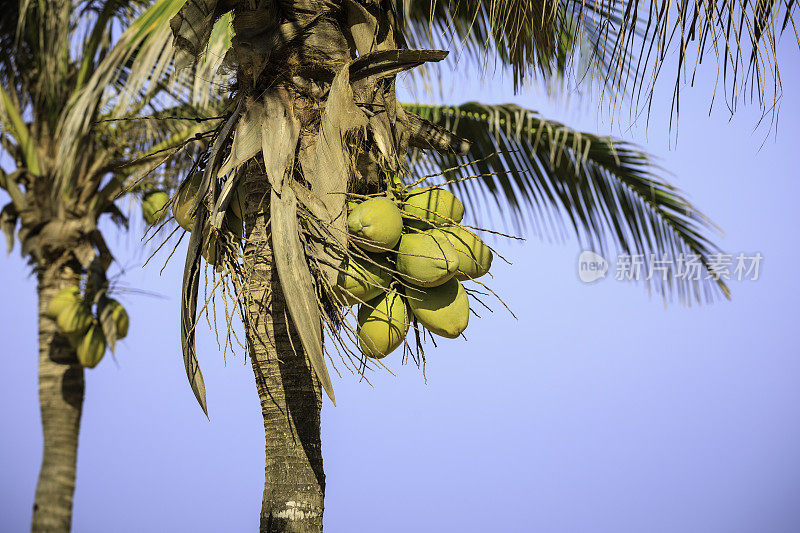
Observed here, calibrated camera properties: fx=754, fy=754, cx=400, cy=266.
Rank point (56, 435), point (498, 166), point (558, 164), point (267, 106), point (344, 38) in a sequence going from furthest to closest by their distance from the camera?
1. point (56, 435)
2. point (498, 166)
3. point (558, 164)
4. point (344, 38)
5. point (267, 106)

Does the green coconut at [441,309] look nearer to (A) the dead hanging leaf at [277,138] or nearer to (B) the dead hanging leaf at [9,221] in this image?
(A) the dead hanging leaf at [277,138]

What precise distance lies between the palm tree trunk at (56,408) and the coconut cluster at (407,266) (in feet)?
13.0

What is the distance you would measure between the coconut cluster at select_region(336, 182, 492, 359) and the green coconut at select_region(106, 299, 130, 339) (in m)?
3.48

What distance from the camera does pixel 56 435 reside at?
4.86 meters

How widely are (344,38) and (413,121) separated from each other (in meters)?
0.22

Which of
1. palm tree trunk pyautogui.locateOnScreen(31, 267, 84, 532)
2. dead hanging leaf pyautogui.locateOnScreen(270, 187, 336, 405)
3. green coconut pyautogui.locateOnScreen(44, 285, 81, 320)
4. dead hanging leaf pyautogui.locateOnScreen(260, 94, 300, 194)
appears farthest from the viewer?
palm tree trunk pyautogui.locateOnScreen(31, 267, 84, 532)

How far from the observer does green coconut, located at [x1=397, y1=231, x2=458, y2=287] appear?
1319 mm

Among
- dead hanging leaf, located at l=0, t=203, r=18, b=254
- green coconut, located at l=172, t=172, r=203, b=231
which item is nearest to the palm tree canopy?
dead hanging leaf, located at l=0, t=203, r=18, b=254

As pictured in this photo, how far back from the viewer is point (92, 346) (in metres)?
4.62

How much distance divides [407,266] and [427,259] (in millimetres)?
44

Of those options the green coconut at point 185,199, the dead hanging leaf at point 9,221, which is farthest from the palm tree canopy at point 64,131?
the green coconut at point 185,199

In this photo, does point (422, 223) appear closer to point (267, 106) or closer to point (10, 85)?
point (267, 106)

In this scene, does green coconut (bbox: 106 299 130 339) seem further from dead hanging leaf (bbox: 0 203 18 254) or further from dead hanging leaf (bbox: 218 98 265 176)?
dead hanging leaf (bbox: 218 98 265 176)

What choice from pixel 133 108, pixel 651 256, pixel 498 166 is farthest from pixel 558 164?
pixel 133 108
